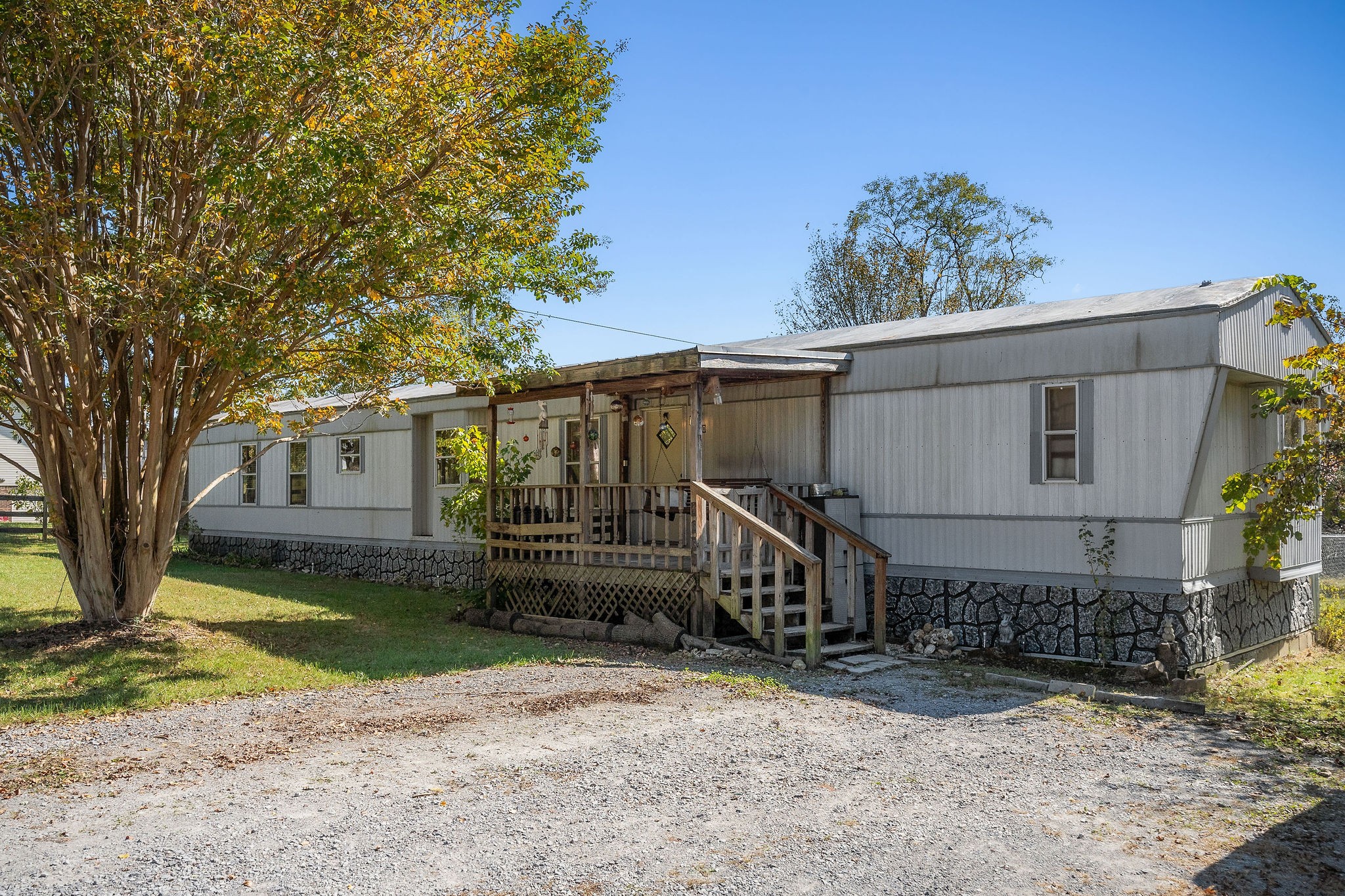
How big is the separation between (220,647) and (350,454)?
8705mm

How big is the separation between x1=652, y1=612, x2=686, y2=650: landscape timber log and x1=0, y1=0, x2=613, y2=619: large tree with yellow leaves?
9.80ft

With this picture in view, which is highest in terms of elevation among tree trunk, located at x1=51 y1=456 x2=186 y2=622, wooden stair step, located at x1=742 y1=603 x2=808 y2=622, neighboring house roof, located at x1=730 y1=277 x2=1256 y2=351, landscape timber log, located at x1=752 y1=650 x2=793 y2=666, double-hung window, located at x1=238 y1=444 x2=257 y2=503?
neighboring house roof, located at x1=730 y1=277 x2=1256 y2=351

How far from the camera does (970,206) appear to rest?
2966cm

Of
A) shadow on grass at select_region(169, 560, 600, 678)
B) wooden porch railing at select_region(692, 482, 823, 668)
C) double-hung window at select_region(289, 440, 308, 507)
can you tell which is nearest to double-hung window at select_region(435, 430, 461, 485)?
shadow on grass at select_region(169, 560, 600, 678)

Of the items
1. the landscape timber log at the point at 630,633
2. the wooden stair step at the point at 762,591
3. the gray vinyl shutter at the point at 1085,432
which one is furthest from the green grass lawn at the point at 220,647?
the gray vinyl shutter at the point at 1085,432

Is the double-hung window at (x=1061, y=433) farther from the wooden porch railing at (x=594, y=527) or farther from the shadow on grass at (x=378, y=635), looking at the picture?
the shadow on grass at (x=378, y=635)

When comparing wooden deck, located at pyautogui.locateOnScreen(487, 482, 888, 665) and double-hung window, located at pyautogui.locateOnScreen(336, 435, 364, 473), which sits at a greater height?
double-hung window, located at pyautogui.locateOnScreen(336, 435, 364, 473)

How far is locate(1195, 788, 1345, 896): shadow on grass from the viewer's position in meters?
4.24

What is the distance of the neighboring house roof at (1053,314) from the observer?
367 inches

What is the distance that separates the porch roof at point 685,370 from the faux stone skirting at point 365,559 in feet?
15.4

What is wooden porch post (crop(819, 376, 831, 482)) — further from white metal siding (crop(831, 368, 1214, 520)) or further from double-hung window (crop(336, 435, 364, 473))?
double-hung window (crop(336, 435, 364, 473))

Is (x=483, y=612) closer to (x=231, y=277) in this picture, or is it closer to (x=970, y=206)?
(x=231, y=277)

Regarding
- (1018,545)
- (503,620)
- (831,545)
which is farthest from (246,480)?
(1018,545)

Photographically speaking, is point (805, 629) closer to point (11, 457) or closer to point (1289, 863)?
point (1289, 863)
